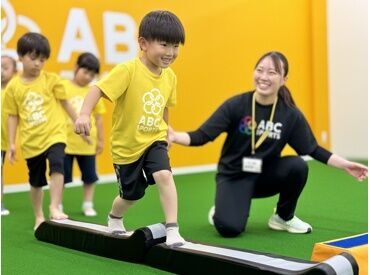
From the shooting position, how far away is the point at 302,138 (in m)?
2.73

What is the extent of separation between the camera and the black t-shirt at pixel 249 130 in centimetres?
274

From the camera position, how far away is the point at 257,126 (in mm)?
A: 2742

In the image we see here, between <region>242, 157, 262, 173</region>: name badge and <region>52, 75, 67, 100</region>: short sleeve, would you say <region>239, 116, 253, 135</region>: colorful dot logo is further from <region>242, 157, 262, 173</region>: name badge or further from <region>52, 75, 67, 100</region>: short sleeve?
<region>52, 75, 67, 100</region>: short sleeve

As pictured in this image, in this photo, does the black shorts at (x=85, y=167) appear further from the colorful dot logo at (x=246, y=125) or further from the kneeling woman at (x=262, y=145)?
the colorful dot logo at (x=246, y=125)

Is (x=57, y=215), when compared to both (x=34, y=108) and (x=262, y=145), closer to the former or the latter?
(x=34, y=108)

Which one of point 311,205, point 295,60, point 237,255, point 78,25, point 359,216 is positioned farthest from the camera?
point 295,60

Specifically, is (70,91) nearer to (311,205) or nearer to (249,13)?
(311,205)

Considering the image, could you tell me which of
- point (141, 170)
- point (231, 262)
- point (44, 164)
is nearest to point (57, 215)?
point (44, 164)

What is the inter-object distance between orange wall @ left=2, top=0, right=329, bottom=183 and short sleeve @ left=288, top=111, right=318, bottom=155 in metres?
2.64

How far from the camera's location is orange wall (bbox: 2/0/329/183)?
15.6 feet

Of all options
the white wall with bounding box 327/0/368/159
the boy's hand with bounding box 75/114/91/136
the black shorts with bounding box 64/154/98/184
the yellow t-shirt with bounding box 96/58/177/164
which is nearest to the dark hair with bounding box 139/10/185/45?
the yellow t-shirt with bounding box 96/58/177/164

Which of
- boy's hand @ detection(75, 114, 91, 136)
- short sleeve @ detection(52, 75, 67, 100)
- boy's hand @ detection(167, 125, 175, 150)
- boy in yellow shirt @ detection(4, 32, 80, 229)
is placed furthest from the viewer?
short sleeve @ detection(52, 75, 67, 100)

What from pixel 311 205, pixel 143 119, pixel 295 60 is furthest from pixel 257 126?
pixel 295 60

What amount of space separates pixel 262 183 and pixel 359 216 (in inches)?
28.3
